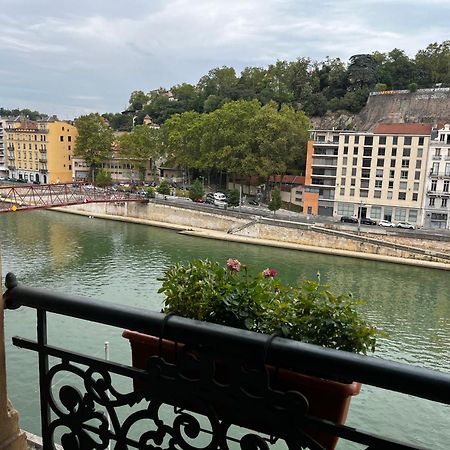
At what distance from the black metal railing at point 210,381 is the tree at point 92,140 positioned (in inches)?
1509

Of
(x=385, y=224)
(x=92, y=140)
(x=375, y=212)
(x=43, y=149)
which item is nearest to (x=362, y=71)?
(x=375, y=212)

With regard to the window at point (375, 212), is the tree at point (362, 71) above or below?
above

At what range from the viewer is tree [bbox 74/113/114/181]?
37.7 meters

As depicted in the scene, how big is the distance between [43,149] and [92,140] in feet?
15.3

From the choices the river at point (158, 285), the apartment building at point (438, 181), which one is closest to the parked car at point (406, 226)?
the apartment building at point (438, 181)

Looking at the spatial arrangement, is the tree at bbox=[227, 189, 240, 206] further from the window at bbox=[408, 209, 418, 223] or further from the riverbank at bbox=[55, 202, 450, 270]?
the window at bbox=[408, 209, 418, 223]

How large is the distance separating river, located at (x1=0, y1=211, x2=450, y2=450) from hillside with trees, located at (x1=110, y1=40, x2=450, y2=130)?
60.4ft

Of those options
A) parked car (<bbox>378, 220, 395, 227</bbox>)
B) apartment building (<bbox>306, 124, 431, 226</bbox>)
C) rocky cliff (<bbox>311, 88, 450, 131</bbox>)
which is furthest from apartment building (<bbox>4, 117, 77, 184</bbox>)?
parked car (<bbox>378, 220, 395, 227</bbox>)

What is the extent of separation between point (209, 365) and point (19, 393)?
720cm

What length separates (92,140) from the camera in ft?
123

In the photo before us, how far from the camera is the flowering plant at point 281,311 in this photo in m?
1.26

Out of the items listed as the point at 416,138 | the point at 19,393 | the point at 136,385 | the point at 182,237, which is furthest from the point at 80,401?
the point at 416,138

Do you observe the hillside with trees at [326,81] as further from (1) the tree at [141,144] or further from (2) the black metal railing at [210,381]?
(2) the black metal railing at [210,381]

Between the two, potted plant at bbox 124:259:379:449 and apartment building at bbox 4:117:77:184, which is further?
apartment building at bbox 4:117:77:184
